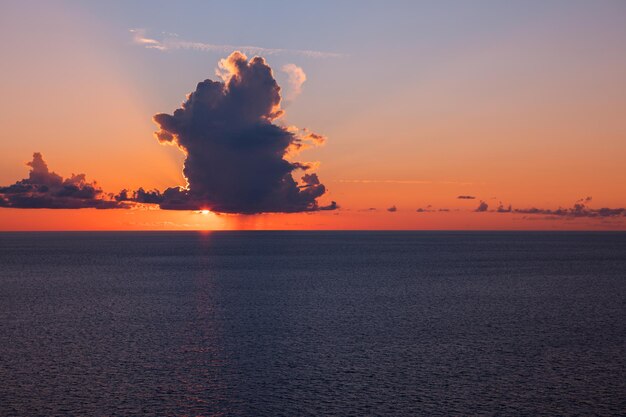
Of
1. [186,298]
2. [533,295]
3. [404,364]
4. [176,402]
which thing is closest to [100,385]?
[176,402]

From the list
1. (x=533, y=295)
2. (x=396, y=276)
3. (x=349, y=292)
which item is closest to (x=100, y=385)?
(x=349, y=292)

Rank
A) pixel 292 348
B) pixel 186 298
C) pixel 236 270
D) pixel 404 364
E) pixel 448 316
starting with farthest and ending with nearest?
pixel 236 270 → pixel 186 298 → pixel 448 316 → pixel 292 348 → pixel 404 364

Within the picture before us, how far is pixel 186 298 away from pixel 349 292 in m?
22.4

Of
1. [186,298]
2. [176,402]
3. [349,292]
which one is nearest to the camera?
[176,402]

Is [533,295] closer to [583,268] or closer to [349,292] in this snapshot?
[349,292]

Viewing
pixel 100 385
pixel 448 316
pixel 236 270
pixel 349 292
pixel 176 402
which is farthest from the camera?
pixel 236 270

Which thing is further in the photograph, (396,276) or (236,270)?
(236,270)

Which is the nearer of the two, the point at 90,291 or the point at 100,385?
the point at 100,385

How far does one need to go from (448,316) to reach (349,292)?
2482 centimetres

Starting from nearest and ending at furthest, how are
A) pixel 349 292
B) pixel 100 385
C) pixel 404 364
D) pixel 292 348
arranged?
pixel 100 385, pixel 404 364, pixel 292 348, pixel 349 292

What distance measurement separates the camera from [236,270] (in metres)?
134

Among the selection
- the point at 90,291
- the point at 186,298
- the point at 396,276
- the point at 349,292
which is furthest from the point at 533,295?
the point at 90,291

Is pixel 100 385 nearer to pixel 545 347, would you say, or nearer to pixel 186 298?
pixel 545 347

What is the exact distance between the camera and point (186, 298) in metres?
81.4
